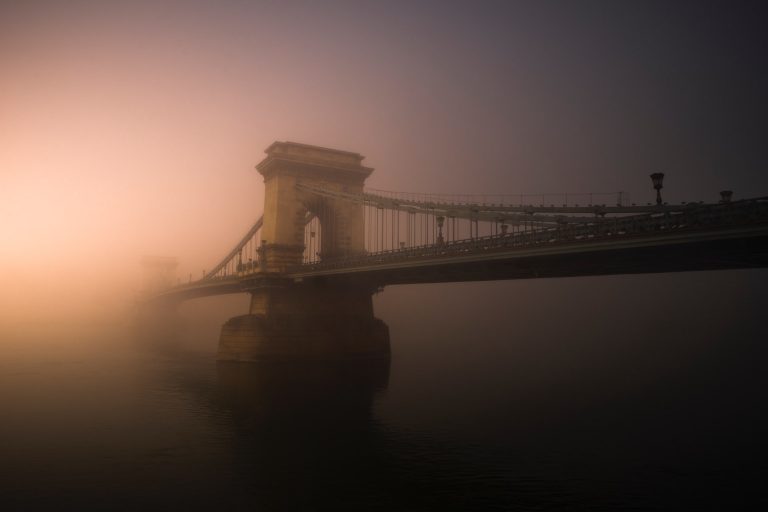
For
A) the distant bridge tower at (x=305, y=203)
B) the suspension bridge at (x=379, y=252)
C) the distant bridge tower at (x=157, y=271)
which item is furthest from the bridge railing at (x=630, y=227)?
the distant bridge tower at (x=157, y=271)

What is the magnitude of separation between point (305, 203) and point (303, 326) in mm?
9763

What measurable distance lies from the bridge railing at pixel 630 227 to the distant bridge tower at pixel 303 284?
11759 mm

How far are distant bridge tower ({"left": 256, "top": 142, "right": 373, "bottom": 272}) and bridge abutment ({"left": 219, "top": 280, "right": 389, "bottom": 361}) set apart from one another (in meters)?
2.65

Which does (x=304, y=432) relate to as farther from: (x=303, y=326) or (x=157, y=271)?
(x=157, y=271)

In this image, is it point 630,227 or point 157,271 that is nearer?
point 630,227

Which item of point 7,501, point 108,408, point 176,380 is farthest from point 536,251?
point 176,380

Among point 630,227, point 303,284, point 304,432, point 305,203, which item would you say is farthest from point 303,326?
point 630,227

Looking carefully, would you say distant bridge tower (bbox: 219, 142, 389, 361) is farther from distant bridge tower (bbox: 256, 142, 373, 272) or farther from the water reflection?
the water reflection

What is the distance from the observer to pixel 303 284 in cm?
3591

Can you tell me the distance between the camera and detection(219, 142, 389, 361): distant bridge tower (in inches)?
1395

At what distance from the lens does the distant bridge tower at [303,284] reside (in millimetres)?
35438

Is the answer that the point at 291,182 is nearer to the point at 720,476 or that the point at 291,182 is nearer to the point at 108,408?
the point at 108,408

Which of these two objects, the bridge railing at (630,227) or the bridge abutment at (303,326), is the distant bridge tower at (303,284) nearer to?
the bridge abutment at (303,326)

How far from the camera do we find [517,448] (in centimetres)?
1662
